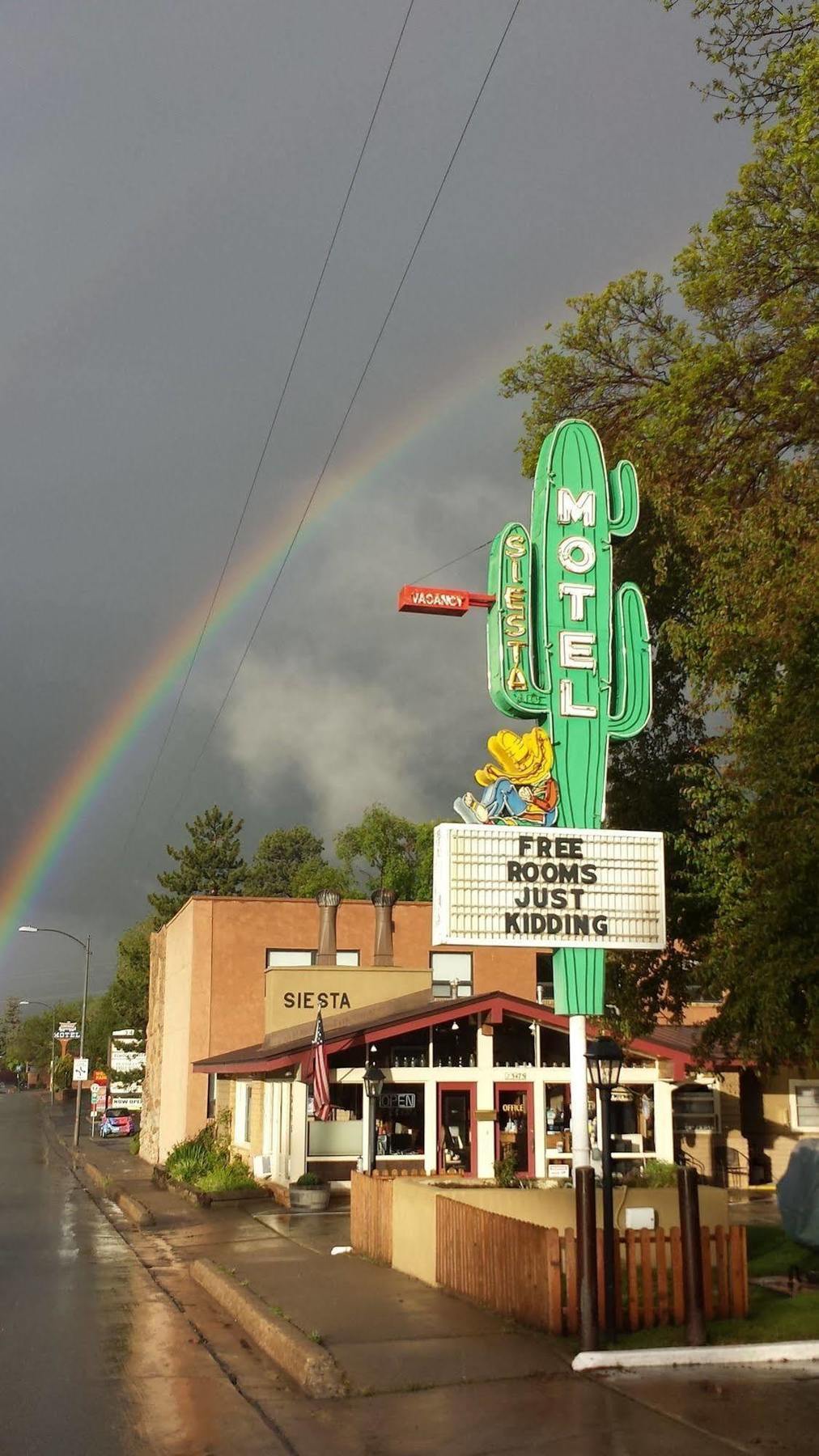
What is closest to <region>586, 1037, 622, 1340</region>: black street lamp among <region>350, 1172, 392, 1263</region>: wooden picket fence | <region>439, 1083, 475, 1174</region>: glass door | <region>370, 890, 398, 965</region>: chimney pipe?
<region>350, 1172, 392, 1263</region>: wooden picket fence

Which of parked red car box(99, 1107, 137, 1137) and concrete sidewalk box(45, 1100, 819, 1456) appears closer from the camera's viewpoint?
concrete sidewalk box(45, 1100, 819, 1456)

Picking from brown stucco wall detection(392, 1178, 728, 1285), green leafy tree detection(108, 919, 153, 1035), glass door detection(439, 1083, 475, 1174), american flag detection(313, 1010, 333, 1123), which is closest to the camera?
brown stucco wall detection(392, 1178, 728, 1285)

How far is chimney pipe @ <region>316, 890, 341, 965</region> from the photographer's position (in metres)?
41.8

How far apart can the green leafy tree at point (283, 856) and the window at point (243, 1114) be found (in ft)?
259

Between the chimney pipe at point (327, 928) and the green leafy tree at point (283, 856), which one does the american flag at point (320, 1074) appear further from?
the green leafy tree at point (283, 856)

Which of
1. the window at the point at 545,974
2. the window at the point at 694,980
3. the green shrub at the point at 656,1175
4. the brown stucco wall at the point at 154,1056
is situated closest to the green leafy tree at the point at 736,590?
the window at the point at 694,980

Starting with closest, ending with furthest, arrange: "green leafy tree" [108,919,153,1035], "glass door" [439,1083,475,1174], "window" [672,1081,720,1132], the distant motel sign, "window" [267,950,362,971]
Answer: the distant motel sign, "glass door" [439,1083,475,1174], "window" [672,1081,720,1132], "window" [267,950,362,971], "green leafy tree" [108,919,153,1035]

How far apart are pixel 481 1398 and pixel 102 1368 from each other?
12.6 ft

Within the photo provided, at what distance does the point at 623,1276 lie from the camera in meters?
12.3

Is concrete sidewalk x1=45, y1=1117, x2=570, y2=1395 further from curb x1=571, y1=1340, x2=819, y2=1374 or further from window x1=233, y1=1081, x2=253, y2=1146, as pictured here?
Answer: window x1=233, y1=1081, x2=253, y2=1146

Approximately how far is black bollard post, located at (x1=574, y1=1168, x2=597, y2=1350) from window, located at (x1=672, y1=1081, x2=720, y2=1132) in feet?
70.7

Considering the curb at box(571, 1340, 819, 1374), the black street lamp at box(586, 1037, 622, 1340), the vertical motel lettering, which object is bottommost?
the curb at box(571, 1340, 819, 1374)

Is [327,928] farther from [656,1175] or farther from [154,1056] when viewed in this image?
[656,1175]

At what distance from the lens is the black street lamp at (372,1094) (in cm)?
2842
